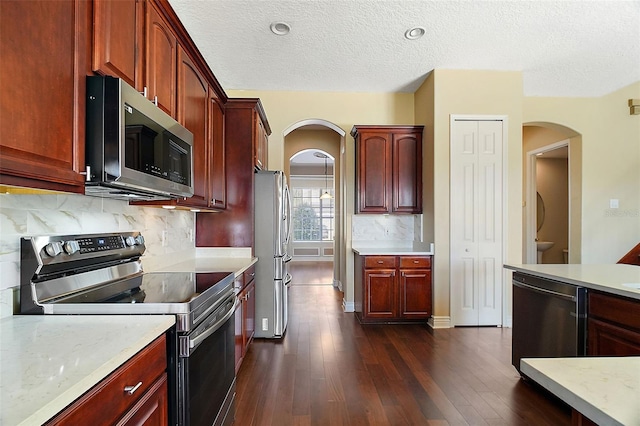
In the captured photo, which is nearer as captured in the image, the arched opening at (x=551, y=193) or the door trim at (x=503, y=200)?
the door trim at (x=503, y=200)

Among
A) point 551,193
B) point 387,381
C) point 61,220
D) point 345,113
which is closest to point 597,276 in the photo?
point 387,381

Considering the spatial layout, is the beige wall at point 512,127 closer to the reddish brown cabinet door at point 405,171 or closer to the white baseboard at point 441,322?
the reddish brown cabinet door at point 405,171

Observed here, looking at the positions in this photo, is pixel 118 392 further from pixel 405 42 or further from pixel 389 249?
pixel 389 249

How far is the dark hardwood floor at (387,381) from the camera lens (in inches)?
80.8

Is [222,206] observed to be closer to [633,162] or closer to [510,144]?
[510,144]

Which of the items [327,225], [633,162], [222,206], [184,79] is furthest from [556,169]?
[184,79]

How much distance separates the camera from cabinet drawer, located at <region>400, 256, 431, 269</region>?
386 cm

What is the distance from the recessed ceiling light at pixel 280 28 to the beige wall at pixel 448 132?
184cm

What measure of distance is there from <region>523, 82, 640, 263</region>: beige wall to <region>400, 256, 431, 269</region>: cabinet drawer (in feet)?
8.29

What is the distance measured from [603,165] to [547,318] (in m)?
3.74

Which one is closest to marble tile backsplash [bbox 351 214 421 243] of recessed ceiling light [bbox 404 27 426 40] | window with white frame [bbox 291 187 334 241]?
recessed ceiling light [bbox 404 27 426 40]

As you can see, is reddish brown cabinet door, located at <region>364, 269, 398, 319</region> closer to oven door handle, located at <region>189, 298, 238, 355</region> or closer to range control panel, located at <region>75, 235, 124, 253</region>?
oven door handle, located at <region>189, 298, 238, 355</region>

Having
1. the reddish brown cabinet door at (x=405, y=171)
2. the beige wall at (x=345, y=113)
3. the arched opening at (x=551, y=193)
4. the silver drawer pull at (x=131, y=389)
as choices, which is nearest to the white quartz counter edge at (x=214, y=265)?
the silver drawer pull at (x=131, y=389)

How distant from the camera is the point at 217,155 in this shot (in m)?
2.97
